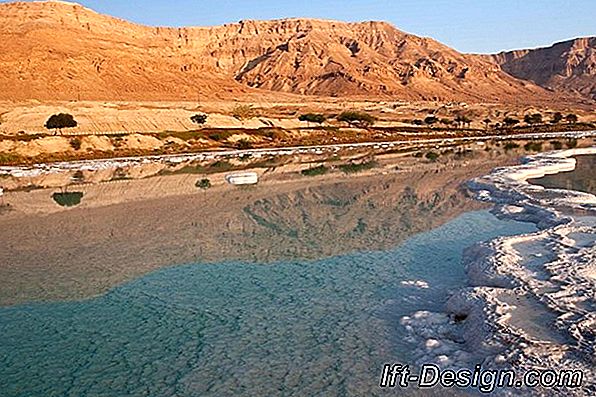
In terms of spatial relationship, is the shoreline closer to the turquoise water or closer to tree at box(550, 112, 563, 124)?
tree at box(550, 112, 563, 124)

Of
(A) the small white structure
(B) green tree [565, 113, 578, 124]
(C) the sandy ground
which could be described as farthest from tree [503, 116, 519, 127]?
(A) the small white structure

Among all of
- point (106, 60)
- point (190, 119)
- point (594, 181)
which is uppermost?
point (106, 60)

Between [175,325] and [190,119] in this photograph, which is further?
[190,119]

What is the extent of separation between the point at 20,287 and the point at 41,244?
17.1 ft

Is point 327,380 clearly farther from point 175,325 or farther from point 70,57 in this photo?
point 70,57

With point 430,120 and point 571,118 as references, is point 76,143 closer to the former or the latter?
point 430,120

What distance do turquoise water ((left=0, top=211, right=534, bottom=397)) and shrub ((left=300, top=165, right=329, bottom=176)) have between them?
2196 centimetres

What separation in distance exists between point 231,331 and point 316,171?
28.8 meters

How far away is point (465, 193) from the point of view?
28812 millimetres

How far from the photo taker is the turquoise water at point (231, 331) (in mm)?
9664

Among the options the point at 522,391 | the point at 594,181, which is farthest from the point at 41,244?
the point at 594,181

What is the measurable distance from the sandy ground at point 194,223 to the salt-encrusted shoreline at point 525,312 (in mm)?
4637

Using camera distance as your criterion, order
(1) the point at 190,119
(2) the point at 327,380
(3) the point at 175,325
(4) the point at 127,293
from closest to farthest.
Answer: (2) the point at 327,380
(3) the point at 175,325
(4) the point at 127,293
(1) the point at 190,119

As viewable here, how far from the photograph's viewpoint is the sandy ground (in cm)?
1727
